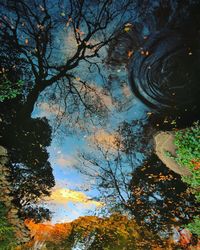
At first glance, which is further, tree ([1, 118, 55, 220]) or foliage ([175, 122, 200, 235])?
tree ([1, 118, 55, 220])

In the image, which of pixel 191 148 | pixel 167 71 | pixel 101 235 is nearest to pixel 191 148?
pixel 191 148

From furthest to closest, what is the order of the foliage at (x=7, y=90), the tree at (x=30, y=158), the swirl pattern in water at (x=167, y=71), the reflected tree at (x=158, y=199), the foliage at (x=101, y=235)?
the foliage at (x=101, y=235) < the reflected tree at (x=158, y=199) < the tree at (x=30, y=158) < the foliage at (x=7, y=90) < the swirl pattern in water at (x=167, y=71)

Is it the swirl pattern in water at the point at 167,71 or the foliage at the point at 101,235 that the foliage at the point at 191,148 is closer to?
the swirl pattern in water at the point at 167,71

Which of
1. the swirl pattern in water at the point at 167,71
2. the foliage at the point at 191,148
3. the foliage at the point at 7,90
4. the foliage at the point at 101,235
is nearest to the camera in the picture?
the foliage at the point at 191,148

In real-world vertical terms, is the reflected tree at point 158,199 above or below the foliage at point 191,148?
above

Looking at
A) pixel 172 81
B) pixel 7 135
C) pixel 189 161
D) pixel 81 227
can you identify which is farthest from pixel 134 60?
pixel 81 227

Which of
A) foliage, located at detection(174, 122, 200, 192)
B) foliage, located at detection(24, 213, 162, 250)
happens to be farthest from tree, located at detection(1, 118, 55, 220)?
foliage, located at detection(174, 122, 200, 192)

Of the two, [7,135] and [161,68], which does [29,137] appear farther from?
[161,68]

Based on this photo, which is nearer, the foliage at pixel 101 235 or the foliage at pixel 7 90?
the foliage at pixel 7 90

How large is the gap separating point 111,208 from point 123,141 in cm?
799

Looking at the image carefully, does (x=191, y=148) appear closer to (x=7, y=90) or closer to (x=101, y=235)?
(x=7, y=90)


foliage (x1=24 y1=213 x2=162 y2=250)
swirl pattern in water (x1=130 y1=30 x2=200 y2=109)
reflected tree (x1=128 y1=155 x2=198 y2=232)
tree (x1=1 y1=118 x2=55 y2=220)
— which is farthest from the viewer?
foliage (x1=24 y1=213 x2=162 y2=250)

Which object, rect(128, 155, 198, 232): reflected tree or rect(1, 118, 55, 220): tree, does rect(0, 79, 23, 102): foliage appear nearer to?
rect(1, 118, 55, 220): tree

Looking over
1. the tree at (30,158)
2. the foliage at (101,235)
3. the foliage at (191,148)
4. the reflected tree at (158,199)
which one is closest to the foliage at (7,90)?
the tree at (30,158)
